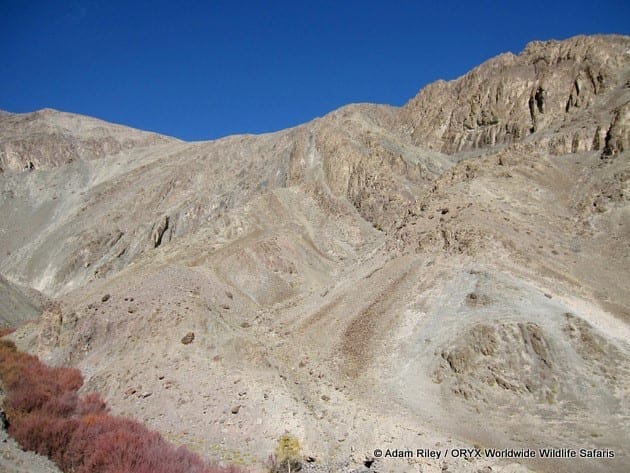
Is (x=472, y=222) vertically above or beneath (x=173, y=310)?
above

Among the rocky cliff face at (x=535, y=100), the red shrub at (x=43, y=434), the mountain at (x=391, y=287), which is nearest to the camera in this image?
the red shrub at (x=43, y=434)

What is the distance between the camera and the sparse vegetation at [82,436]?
41.8ft

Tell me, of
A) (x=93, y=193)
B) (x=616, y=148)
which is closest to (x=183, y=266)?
(x=616, y=148)

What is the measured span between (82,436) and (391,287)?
680 inches

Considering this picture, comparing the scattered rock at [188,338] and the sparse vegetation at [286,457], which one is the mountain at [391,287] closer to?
the scattered rock at [188,338]

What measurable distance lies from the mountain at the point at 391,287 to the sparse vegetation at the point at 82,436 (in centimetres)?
201

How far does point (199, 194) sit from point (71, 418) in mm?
44814

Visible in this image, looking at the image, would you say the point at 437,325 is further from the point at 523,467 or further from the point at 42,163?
the point at 42,163

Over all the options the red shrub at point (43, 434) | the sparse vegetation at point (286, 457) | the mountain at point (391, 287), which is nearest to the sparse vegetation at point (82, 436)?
the red shrub at point (43, 434)

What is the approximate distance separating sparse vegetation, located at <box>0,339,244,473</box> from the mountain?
2011mm

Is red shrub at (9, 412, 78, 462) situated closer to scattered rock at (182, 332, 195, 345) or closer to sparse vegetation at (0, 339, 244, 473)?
sparse vegetation at (0, 339, 244, 473)

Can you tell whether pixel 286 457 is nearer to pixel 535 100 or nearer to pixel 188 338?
pixel 188 338

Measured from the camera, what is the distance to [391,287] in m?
27.7

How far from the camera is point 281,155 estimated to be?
59500 mm
